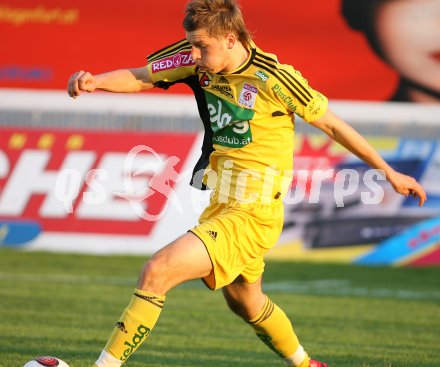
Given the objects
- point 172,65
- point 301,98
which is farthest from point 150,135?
point 301,98

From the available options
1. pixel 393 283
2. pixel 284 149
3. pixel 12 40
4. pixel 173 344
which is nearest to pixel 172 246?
pixel 284 149

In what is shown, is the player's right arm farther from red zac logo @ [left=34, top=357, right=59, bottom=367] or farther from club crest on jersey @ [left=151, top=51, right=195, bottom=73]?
red zac logo @ [left=34, top=357, right=59, bottom=367]

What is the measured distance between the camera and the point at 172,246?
5.77 meters

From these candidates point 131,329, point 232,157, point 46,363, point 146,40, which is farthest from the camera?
point 146,40

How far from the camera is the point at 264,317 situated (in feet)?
21.4

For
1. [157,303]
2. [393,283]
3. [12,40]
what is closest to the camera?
[157,303]

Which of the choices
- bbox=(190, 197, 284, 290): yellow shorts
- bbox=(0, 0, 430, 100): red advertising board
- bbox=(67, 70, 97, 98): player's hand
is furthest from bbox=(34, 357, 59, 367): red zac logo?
bbox=(0, 0, 430, 100): red advertising board

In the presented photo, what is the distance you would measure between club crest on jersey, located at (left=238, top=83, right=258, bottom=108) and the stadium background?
27.1 ft

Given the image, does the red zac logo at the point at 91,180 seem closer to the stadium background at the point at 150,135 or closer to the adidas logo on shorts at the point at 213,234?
the stadium background at the point at 150,135

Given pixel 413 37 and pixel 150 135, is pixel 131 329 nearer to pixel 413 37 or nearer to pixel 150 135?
pixel 150 135

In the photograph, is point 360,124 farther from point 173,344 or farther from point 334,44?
point 173,344

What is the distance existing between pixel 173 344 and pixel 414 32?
7.85 m

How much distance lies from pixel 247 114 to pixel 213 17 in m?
0.67

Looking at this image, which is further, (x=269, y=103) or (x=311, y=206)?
(x=311, y=206)
